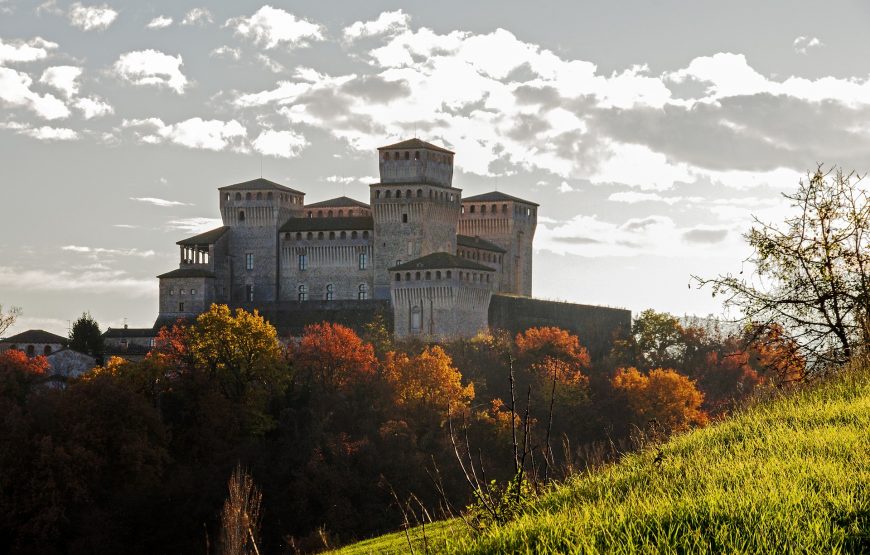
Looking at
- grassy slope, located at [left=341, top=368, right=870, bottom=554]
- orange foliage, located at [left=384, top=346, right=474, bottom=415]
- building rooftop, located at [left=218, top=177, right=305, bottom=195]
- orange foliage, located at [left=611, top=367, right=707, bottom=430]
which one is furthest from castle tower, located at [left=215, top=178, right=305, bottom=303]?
grassy slope, located at [left=341, top=368, right=870, bottom=554]

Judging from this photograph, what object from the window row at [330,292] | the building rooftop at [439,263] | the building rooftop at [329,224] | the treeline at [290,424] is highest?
the building rooftop at [329,224]

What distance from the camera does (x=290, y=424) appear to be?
163 ft

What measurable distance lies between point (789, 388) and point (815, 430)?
4456mm

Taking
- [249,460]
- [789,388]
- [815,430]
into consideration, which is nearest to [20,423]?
[249,460]

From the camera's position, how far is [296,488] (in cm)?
4325

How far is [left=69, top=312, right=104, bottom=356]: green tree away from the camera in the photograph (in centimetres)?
6600

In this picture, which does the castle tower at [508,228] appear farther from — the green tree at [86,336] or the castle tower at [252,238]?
the green tree at [86,336]

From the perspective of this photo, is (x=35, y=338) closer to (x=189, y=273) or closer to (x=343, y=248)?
(x=189, y=273)

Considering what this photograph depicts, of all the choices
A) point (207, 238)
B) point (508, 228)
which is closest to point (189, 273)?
point (207, 238)

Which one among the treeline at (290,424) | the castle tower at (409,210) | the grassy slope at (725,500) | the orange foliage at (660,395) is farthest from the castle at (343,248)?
the grassy slope at (725,500)

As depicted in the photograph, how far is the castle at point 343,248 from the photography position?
66.2 meters

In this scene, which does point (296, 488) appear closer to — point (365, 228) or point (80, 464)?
point (80, 464)

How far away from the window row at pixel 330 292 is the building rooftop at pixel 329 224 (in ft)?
10.8

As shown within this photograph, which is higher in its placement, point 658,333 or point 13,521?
point 658,333
